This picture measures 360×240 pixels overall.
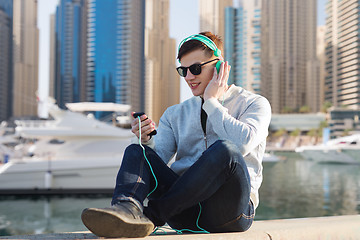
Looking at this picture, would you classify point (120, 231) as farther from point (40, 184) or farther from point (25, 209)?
point (40, 184)

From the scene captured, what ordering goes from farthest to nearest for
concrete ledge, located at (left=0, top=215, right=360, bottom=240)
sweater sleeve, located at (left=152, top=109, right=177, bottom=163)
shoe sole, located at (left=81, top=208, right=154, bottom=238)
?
sweater sleeve, located at (left=152, top=109, right=177, bottom=163)
concrete ledge, located at (left=0, top=215, right=360, bottom=240)
shoe sole, located at (left=81, top=208, right=154, bottom=238)

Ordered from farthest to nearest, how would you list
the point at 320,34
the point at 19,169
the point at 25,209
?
the point at 320,34 → the point at 19,169 → the point at 25,209

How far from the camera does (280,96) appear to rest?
95.2 m

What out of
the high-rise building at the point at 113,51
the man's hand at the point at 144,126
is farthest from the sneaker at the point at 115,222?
the high-rise building at the point at 113,51

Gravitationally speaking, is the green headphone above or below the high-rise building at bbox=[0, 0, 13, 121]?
below

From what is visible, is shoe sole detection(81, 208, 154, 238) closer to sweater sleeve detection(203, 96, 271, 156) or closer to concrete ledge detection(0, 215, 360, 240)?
concrete ledge detection(0, 215, 360, 240)

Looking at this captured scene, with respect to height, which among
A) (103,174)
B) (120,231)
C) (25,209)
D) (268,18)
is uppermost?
(268,18)

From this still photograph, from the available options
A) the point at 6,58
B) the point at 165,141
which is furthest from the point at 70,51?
the point at 165,141

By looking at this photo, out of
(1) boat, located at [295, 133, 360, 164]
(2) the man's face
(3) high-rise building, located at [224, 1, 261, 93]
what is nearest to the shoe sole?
(2) the man's face

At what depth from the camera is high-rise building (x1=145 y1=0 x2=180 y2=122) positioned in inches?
3529

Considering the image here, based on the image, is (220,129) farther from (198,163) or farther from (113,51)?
(113,51)

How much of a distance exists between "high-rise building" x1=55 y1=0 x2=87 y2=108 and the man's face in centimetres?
9210

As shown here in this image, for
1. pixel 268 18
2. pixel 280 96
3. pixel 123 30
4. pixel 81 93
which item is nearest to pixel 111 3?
pixel 123 30

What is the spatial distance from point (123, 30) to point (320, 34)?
2786 inches
